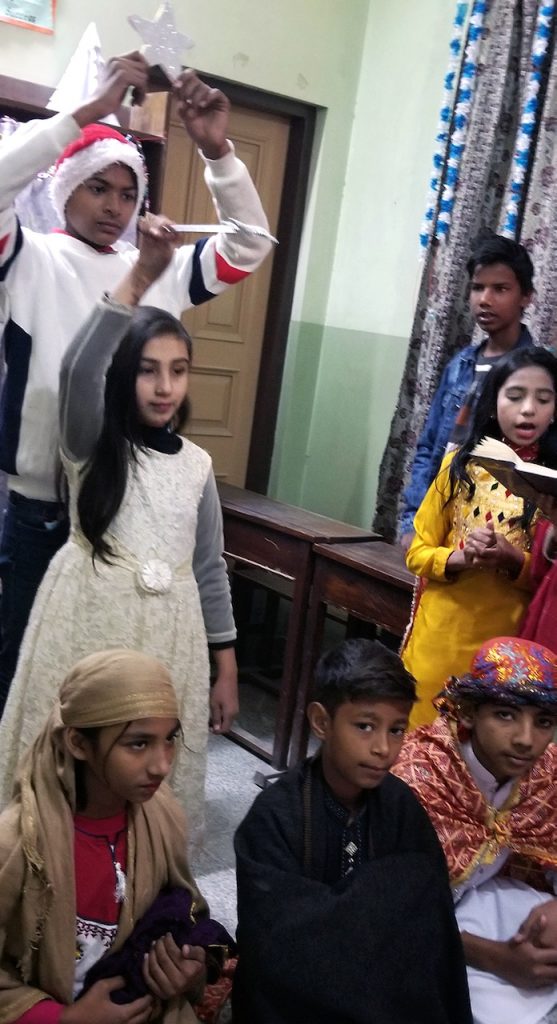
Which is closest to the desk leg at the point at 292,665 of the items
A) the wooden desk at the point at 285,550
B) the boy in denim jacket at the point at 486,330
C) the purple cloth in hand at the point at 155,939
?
the wooden desk at the point at 285,550

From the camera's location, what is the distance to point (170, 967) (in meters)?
1.39

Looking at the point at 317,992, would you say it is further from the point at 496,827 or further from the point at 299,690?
the point at 299,690

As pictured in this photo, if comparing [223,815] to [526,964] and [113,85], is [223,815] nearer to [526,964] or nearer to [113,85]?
[526,964]

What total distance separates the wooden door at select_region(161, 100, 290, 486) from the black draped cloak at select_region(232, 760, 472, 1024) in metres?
3.06

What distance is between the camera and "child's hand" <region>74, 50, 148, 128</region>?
6.59ft

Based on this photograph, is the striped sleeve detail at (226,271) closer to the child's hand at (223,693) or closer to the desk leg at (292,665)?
the child's hand at (223,693)

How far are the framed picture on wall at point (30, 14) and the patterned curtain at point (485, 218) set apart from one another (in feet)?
4.86

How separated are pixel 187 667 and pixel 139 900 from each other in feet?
2.02

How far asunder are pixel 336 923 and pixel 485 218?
276 centimetres

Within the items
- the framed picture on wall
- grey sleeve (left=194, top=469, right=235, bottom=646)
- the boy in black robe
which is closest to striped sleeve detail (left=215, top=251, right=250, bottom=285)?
grey sleeve (left=194, top=469, right=235, bottom=646)

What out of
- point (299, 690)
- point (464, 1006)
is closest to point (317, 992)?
point (464, 1006)

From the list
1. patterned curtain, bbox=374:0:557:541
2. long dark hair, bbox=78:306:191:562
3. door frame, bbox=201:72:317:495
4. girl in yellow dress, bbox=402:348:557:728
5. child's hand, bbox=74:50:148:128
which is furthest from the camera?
door frame, bbox=201:72:317:495

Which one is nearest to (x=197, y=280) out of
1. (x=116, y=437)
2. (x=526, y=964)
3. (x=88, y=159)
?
(x=88, y=159)

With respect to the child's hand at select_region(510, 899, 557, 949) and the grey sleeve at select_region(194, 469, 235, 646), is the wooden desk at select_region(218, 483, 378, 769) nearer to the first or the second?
the grey sleeve at select_region(194, 469, 235, 646)
